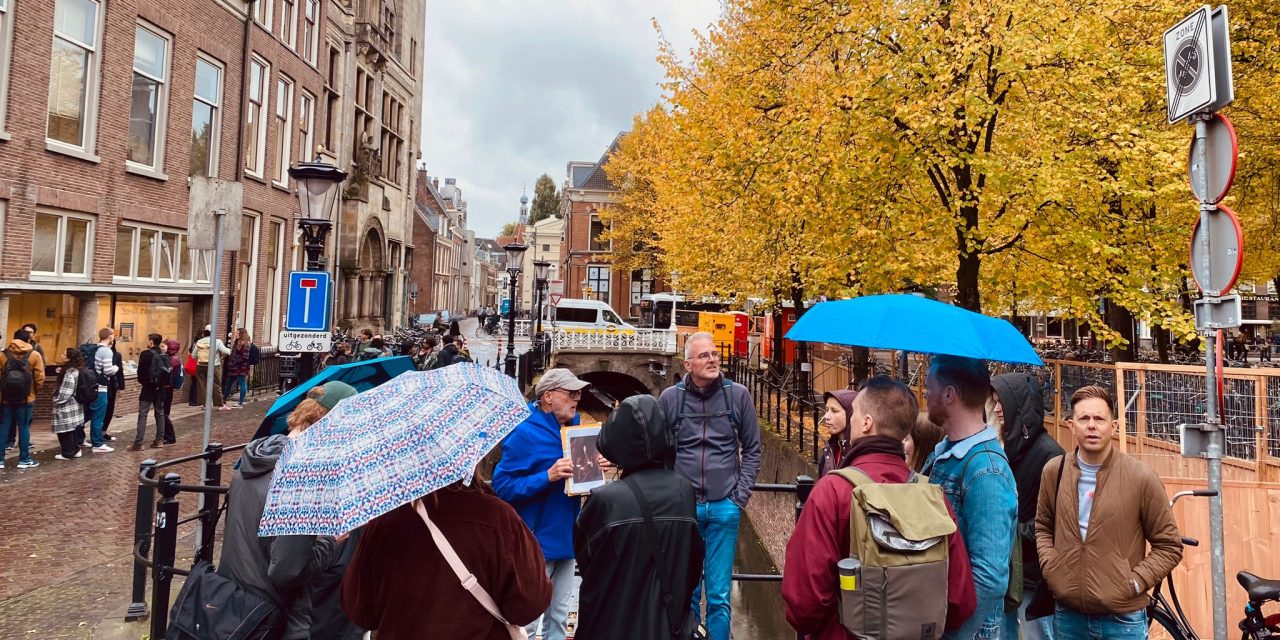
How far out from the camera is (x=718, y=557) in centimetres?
438

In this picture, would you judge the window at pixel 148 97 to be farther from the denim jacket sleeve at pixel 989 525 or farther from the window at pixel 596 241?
the window at pixel 596 241

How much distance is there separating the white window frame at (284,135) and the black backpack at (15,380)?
1226 centimetres

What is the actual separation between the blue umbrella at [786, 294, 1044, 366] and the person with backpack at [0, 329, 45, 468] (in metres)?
10.5

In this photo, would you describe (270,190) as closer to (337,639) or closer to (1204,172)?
(337,639)

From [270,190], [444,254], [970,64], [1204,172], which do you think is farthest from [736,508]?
[444,254]

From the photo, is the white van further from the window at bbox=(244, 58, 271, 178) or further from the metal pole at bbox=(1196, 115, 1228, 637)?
the metal pole at bbox=(1196, 115, 1228, 637)

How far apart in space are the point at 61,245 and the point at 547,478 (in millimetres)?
13839

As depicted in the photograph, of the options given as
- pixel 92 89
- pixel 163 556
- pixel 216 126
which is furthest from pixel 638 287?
pixel 163 556

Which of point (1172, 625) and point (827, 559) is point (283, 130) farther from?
point (1172, 625)

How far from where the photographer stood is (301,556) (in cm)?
266

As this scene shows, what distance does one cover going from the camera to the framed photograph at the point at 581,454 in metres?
3.68

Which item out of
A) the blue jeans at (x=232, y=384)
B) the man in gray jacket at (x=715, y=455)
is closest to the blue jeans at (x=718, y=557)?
the man in gray jacket at (x=715, y=455)

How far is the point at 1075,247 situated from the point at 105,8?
17.9m

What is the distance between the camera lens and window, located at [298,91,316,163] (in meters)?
21.9
